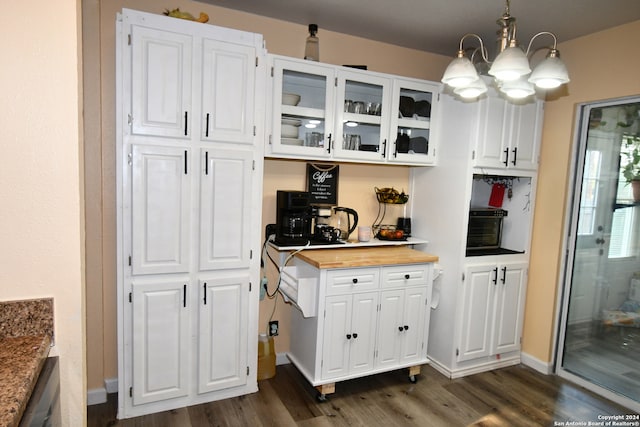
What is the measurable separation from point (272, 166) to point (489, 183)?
76.1 inches

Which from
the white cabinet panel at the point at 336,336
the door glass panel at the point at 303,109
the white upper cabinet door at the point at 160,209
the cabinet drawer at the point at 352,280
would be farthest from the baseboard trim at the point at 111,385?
the door glass panel at the point at 303,109

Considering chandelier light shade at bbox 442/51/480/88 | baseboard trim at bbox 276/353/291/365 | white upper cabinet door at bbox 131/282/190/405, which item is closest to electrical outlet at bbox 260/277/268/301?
baseboard trim at bbox 276/353/291/365

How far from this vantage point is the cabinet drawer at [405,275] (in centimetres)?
285

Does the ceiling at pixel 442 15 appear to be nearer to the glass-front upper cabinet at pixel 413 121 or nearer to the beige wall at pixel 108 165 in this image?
the beige wall at pixel 108 165

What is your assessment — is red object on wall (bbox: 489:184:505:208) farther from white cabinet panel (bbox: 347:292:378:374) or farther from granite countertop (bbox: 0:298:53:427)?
granite countertop (bbox: 0:298:53:427)

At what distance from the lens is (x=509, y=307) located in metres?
3.32

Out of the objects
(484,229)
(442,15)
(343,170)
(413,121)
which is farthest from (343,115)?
(484,229)

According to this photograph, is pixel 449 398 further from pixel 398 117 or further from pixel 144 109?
pixel 144 109

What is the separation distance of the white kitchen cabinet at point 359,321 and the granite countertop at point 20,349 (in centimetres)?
164

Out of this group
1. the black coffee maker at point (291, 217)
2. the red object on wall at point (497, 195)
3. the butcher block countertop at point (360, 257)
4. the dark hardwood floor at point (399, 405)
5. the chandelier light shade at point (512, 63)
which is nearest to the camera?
the chandelier light shade at point (512, 63)

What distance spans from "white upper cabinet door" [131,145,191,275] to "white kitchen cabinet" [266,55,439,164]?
0.64 meters

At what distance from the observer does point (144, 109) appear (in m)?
2.29

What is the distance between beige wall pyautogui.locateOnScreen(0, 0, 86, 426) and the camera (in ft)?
3.83

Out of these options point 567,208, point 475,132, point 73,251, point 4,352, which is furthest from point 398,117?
point 4,352
